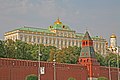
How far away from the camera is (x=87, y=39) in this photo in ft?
201

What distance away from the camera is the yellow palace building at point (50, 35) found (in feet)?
354

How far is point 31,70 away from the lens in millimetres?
49438

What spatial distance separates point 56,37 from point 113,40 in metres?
34.3

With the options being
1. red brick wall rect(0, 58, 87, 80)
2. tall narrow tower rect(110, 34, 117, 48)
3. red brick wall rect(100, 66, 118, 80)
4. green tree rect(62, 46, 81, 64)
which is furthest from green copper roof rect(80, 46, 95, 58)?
tall narrow tower rect(110, 34, 117, 48)

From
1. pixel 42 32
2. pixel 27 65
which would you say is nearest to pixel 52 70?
pixel 27 65

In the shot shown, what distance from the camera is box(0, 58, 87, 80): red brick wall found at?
150ft

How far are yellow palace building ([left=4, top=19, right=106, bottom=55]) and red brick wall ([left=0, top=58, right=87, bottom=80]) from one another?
51439 millimetres

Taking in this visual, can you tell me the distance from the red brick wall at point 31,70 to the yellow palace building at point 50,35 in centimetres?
5144

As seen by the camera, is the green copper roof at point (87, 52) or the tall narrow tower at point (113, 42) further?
the tall narrow tower at point (113, 42)

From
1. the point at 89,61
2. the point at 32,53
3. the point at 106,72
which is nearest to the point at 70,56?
the point at 89,61

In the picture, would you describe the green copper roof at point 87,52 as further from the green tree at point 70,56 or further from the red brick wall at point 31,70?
the green tree at point 70,56

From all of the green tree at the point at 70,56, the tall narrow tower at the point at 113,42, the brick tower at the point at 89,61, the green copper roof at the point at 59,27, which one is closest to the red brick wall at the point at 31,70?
the brick tower at the point at 89,61

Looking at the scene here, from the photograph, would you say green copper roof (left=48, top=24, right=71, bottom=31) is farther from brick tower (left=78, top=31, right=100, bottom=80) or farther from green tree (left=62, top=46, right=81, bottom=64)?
brick tower (left=78, top=31, right=100, bottom=80)

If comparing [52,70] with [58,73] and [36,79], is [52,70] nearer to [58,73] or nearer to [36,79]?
[58,73]
